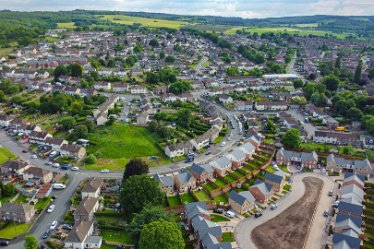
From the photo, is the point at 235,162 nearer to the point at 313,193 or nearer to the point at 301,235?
the point at 313,193

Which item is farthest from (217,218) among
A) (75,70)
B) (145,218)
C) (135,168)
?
(75,70)

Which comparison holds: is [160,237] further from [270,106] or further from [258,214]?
[270,106]

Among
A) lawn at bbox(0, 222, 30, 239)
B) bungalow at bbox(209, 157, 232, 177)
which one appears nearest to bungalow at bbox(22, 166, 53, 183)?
lawn at bbox(0, 222, 30, 239)

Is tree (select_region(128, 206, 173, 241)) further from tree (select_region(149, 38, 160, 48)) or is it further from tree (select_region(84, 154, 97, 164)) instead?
tree (select_region(149, 38, 160, 48))

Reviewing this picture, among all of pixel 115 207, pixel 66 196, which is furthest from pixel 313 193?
pixel 66 196

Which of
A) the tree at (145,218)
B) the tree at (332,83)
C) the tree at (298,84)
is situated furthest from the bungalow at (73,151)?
the tree at (332,83)

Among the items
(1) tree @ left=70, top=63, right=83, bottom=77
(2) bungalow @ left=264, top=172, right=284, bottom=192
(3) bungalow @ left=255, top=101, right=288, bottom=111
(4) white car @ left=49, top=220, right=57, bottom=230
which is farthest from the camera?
(1) tree @ left=70, top=63, right=83, bottom=77

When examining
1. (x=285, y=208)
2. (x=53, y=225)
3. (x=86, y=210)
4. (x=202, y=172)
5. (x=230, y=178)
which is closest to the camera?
(x=53, y=225)
